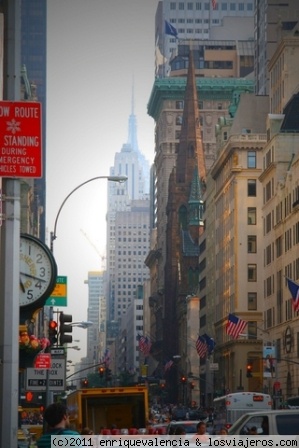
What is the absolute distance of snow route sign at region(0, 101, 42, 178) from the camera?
17.7m

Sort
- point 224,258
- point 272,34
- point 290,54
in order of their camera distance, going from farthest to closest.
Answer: point 272,34, point 224,258, point 290,54

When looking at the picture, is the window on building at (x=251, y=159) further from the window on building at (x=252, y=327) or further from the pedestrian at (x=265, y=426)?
the pedestrian at (x=265, y=426)

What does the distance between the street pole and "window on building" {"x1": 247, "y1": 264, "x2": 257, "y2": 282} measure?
123 m

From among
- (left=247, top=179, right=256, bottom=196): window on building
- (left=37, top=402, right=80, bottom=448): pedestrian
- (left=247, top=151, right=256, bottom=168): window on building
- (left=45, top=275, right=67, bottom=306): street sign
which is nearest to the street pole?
(left=37, top=402, right=80, bottom=448): pedestrian

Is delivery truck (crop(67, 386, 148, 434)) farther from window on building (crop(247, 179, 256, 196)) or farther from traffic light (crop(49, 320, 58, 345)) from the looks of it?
window on building (crop(247, 179, 256, 196))

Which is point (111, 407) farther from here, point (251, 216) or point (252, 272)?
point (251, 216)

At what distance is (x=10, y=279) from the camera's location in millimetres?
17562

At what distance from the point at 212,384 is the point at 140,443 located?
139 metres

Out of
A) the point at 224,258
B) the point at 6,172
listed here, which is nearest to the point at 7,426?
the point at 6,172

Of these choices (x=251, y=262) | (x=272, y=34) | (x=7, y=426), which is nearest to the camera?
(x=7, y=426)

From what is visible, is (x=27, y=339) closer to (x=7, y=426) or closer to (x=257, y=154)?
(x=7, y=426)

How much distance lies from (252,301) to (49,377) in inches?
3876

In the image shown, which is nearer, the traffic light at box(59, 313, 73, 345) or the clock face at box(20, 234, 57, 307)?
the clock face at box(20, 234, 57, 307)

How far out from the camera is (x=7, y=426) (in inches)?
669
